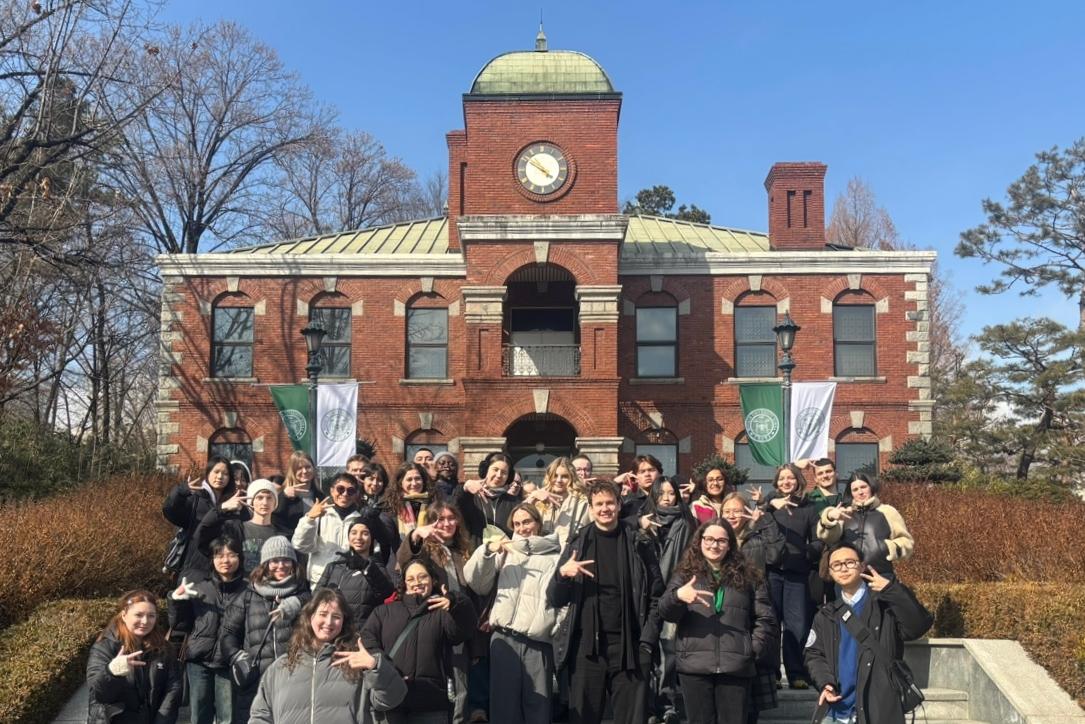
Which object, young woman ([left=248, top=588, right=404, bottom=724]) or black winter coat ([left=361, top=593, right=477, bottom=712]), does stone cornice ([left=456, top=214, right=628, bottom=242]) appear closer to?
black winter coat ([left=361, top=593, right=477, bottom=712])

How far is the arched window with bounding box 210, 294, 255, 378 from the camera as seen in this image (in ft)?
81.7

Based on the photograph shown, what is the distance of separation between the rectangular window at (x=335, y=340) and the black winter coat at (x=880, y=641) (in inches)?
762

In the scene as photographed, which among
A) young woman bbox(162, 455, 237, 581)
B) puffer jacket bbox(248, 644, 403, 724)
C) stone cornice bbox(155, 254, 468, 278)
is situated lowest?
puffer jacket bbox(248, 644, 403, 724)

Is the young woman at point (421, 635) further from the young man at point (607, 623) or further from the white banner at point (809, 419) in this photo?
the white banner at point (809, 419)

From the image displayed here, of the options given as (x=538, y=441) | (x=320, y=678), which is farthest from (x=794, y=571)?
(x=538, y=441)

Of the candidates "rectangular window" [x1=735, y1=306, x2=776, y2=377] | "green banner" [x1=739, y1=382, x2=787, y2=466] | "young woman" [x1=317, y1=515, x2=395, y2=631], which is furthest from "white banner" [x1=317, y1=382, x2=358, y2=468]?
"young woman" [x1=317, y1=515, x2=395, y2=631]

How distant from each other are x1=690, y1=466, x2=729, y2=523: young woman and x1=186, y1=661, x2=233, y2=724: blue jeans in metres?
3.92

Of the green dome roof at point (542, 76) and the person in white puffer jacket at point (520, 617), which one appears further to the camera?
the green dome roof at point (542, 76)

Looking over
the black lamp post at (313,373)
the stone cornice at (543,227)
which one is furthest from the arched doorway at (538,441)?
the black lamp post at (313,373)

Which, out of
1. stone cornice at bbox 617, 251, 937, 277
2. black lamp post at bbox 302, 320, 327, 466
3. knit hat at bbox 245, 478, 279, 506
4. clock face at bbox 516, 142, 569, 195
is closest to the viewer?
knit hat at bbox 245, 478, 279, 506

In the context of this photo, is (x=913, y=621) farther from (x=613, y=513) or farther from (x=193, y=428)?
(x=193, y=428)

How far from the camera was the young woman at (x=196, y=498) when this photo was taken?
8.67 m

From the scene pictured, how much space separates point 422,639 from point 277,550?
137 cm

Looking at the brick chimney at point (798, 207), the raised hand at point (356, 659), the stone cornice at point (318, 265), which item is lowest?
the raised hand at point (356, 659)
